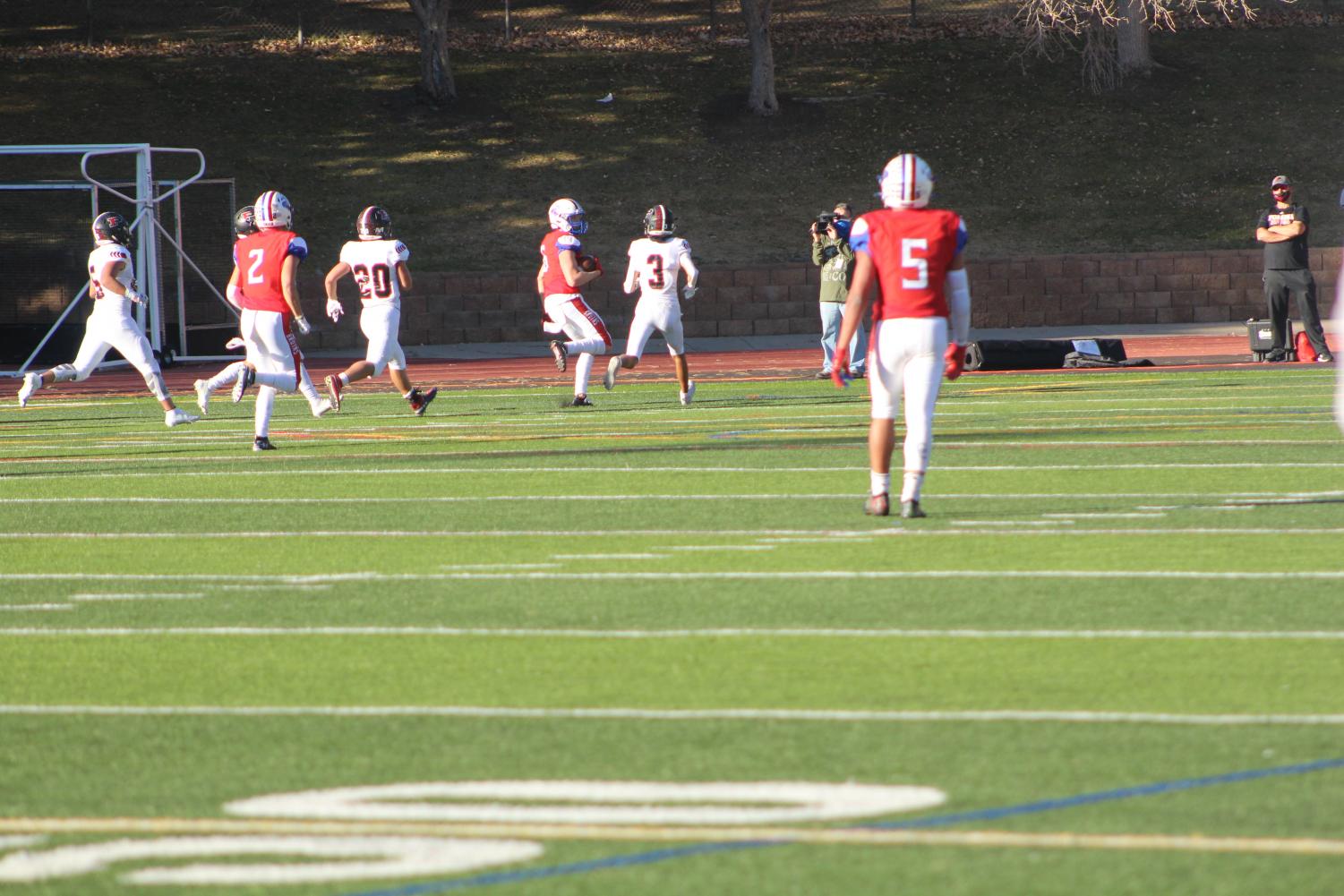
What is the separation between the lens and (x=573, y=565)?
366 inches

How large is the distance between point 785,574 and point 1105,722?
311 centimetres

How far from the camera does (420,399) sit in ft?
58.7

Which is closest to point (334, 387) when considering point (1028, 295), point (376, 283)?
point (376, 283)

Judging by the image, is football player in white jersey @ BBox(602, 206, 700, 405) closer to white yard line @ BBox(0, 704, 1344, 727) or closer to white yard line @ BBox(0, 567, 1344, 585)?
white yard line @ BBox(0, 567, 1344, 585)

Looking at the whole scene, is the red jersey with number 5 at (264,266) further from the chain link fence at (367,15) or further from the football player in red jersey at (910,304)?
the chain link fence at (367,15)

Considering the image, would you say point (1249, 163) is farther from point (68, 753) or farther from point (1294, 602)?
point (68, 753)

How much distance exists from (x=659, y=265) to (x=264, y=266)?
475 centimetres

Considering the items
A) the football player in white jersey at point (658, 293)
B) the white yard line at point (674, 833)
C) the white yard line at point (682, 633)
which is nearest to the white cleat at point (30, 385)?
the football player in white jersey at point (658, 293)

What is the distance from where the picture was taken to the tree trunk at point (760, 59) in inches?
1533

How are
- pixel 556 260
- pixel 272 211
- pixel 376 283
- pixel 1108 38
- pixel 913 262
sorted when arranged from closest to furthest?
pixel 913 262
pixel 272 211
pixel 376 283
pixel 556 260
pixel 1108 38

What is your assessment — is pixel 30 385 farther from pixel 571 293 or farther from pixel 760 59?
pixel 760 59

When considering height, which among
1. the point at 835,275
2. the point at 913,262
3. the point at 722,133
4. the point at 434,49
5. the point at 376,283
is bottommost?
the point at 835,275

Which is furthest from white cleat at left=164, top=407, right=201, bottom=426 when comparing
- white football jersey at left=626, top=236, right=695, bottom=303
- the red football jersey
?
white football jersey at left=626, top=236, right=695, bottom=303

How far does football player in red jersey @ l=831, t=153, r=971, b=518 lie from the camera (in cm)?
1025
